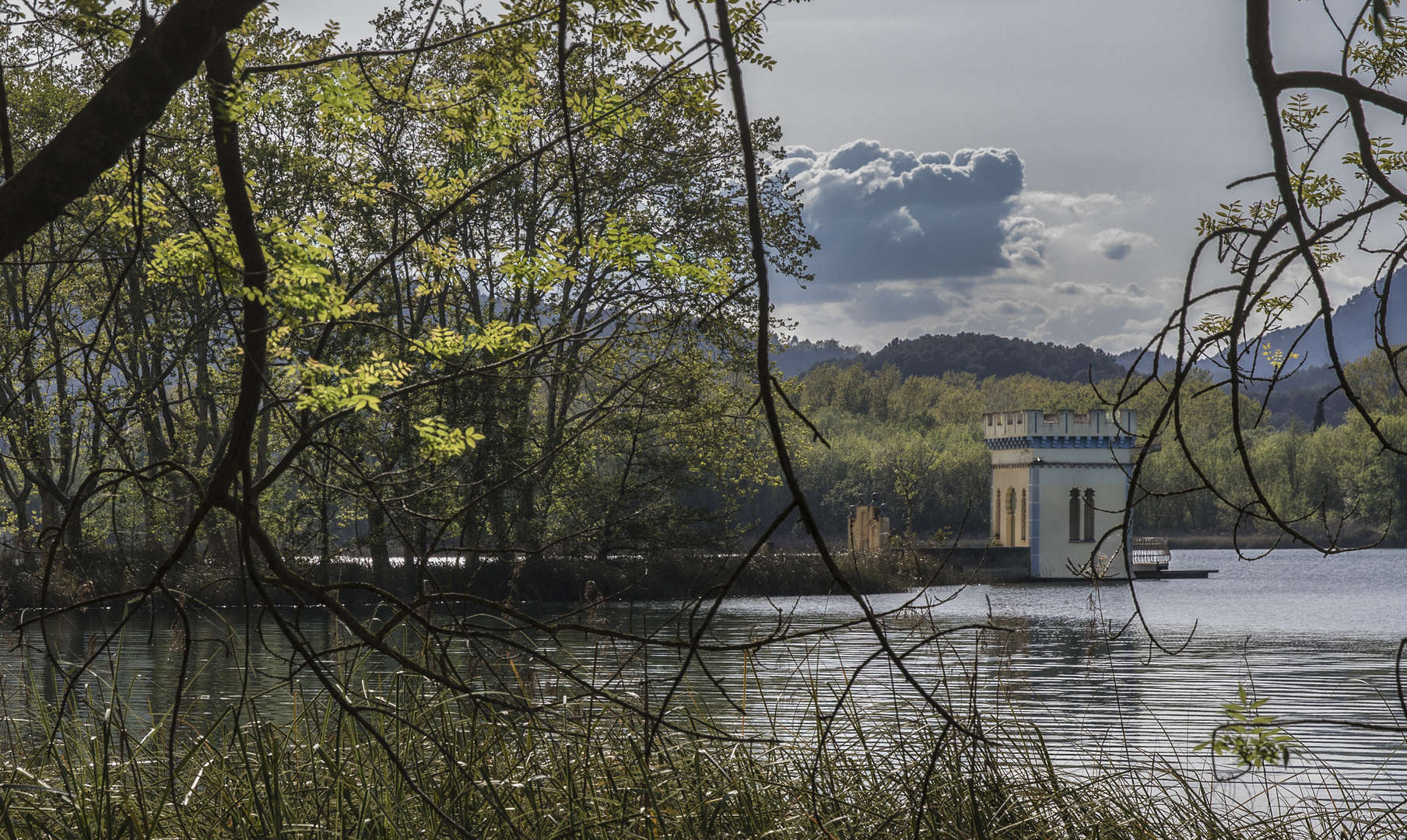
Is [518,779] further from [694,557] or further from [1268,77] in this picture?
[694,557]

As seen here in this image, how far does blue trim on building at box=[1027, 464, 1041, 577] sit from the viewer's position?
39344mm

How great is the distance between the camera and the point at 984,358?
158250 millimetres

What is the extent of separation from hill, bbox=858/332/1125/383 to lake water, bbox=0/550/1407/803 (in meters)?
124

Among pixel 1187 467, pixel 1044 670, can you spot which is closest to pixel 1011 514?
pixel 1044 670

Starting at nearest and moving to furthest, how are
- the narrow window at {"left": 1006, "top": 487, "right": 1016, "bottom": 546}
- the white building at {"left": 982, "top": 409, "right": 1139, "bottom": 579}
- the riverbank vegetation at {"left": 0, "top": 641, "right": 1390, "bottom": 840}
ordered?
the riverbank vegetation at {"left": 0, "top": 641, "right": 1390, "bottom": 840}, the white building at {"left": 982, "top": 409, "right": 1139, "bottom": 579}, the narrow window at {"left": 1006, "top": 487, "right": 1016, "bottom": 546}

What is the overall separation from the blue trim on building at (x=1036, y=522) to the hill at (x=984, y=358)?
108 m

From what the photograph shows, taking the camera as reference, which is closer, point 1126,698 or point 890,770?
point 890,770

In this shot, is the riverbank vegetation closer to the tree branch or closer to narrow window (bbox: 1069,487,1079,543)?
the tree branch

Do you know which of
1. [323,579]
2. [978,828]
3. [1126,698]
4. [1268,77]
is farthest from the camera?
[323,579]

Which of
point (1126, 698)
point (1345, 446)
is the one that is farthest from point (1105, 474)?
point (1345, 446)

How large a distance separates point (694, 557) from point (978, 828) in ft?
68.8

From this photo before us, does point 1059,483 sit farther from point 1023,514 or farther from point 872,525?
point 872,525

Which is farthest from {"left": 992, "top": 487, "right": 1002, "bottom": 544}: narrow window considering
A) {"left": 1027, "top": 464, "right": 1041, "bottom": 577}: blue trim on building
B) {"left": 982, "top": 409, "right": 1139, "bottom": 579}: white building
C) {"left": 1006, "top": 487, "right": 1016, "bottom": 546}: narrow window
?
{"left": 1027, "top": 464, "right": 1041, "bottom": 577}: blue trim on building

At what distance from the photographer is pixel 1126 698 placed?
1051 cm
